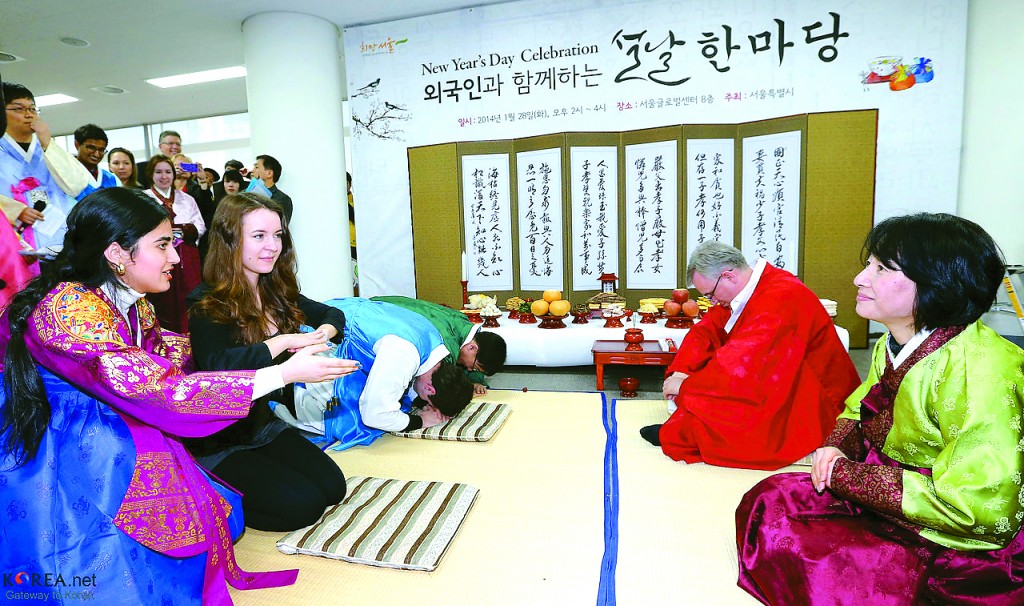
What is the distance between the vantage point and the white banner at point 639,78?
4309 millimetres

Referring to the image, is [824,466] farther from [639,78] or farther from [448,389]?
[639,78]

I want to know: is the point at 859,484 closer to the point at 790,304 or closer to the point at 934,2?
the point at 790,304

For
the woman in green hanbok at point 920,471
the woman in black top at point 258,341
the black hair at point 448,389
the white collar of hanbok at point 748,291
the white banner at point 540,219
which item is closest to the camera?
the woman in green hanbok at point 920,471

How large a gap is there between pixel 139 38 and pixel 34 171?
3.64 meters

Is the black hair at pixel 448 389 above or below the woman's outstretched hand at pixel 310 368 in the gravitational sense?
below

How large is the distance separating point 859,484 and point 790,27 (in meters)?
4.34

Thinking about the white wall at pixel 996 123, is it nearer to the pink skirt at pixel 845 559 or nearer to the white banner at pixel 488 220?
the white banner at pixel 488 220

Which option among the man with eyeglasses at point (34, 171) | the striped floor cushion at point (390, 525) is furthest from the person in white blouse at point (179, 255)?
the striped floor cushion at point (390, 525)

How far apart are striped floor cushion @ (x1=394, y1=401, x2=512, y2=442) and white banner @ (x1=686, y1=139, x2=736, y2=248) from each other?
257 cm

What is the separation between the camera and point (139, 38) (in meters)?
5.59

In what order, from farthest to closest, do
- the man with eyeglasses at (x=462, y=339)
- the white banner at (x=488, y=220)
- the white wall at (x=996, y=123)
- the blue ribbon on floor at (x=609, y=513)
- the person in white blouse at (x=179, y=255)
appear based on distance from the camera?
1. the white banner at (x=488, y=220)
2. the white wall at (x=996, y=123)
3. the person in white blouse at (x=179, y=255)
4. the man with eyeglasses at (x=462, y=339)
5. the blue ribbon on floor at (x=609, y=513)

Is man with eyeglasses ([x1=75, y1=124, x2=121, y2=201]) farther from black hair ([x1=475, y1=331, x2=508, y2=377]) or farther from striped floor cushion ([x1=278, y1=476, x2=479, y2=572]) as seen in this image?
striped floor cushion ([x1=278, y1=476, x2=479, y2=572])

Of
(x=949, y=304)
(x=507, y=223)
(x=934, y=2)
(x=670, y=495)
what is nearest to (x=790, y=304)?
(x=670, y=495)

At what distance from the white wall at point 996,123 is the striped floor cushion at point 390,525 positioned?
14.8ft
